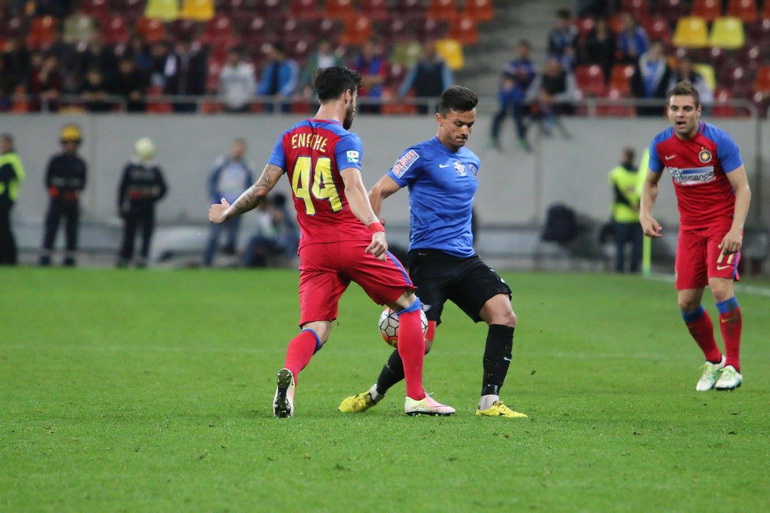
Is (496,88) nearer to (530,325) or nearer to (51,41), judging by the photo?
(51,41)

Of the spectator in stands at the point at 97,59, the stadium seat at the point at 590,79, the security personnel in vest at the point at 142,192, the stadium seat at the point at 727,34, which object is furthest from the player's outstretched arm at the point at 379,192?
the stadium seat at the point at 727,34

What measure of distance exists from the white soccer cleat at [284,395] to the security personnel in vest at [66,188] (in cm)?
1583

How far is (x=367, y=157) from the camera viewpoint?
77.9 ft

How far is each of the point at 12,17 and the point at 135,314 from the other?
14051 mm

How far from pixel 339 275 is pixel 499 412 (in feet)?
3.94

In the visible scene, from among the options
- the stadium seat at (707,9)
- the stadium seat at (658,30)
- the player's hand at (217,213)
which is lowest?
the player's hand at (217,213)

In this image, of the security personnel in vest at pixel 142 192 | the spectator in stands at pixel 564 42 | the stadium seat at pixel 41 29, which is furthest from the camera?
the stadium seat at pixel 41 29

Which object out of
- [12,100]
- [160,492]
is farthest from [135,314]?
[12,100]

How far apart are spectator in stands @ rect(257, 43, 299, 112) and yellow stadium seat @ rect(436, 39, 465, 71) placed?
→ 3.48m

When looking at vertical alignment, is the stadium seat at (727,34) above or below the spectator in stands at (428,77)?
above

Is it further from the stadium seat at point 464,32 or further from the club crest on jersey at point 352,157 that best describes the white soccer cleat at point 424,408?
the stadium seat at point 464,32

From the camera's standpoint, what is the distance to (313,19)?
26266 millimetres

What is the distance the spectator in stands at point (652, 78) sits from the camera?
75.3ft

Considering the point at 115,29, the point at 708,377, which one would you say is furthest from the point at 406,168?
the point at 115,29
